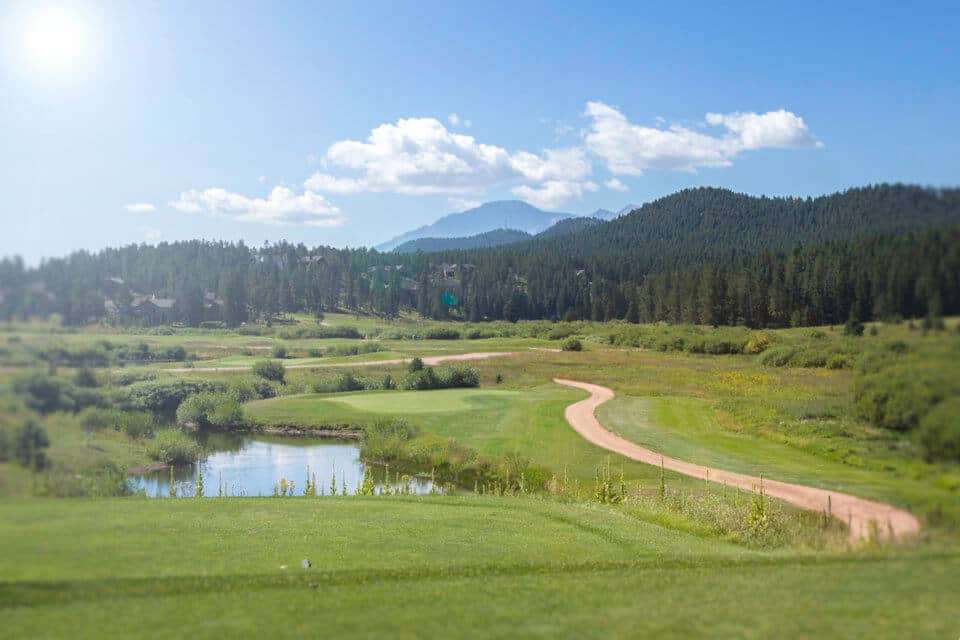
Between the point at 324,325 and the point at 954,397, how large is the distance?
73.4 meters

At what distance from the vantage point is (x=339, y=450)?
1286 inches

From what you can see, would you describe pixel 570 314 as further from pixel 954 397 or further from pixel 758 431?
pixel 954 397

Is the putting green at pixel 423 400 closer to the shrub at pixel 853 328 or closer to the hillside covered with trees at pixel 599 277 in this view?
the hillside covered with trees at pixel 599 277

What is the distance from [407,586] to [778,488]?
563 inches

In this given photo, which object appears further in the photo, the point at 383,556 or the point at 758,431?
the point at 758,431

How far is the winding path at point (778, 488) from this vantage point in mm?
8078

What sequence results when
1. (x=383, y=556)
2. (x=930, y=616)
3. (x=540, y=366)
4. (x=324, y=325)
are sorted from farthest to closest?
(x=324, y=325), (x=540, y=366), (x=383, y=556), (x=930, y=616)

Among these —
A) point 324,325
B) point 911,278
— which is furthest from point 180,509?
point 324,325

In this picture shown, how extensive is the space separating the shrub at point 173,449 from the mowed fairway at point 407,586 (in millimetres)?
17233

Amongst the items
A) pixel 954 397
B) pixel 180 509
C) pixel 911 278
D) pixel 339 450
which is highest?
pixel 911 278

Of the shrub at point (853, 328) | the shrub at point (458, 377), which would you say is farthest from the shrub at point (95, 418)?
the shrub at point (458, 377)

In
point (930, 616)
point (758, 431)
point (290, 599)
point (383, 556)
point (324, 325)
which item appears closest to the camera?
point (930, 616)

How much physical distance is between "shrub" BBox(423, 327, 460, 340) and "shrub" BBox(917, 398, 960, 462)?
77232mm

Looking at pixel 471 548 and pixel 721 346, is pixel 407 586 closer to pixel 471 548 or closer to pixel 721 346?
pixel 471 548
